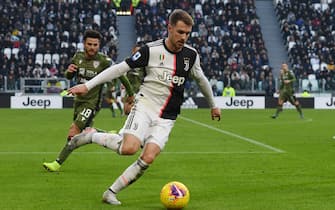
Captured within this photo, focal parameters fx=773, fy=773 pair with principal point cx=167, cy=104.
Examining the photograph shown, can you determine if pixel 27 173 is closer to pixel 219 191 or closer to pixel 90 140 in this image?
pixel 90 140

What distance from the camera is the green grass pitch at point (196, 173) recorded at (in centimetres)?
881

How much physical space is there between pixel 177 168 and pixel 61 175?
1.99m

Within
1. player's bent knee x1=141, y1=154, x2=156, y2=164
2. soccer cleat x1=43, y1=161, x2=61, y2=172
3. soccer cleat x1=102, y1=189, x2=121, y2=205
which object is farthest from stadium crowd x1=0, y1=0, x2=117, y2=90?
player's bent knee x1=141, y1=154, x2=156, y2=164

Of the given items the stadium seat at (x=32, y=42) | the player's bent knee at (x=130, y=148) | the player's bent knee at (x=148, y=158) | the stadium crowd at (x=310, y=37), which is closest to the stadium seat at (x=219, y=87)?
the stadium crowd at (x=310, y=37)

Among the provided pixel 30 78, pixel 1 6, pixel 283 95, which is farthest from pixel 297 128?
pixel 1 6

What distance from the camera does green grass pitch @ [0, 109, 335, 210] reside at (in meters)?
8.81

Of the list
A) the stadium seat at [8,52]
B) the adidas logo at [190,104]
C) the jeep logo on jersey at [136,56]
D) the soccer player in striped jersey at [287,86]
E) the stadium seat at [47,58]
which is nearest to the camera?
the jeep logo on jersey at [136,56]

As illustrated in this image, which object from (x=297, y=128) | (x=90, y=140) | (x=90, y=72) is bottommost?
(x=297, y=128)

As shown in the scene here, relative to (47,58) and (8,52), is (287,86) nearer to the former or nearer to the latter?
(47,58)

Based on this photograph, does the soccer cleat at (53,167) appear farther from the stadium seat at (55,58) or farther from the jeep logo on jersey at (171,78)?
the stadium seat at (55,58)

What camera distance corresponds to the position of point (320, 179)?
36.0 feet

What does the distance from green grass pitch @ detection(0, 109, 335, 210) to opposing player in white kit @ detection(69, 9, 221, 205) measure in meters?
0.57

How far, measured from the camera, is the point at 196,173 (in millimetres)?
11641

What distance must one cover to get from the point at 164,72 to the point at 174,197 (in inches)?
58.9
